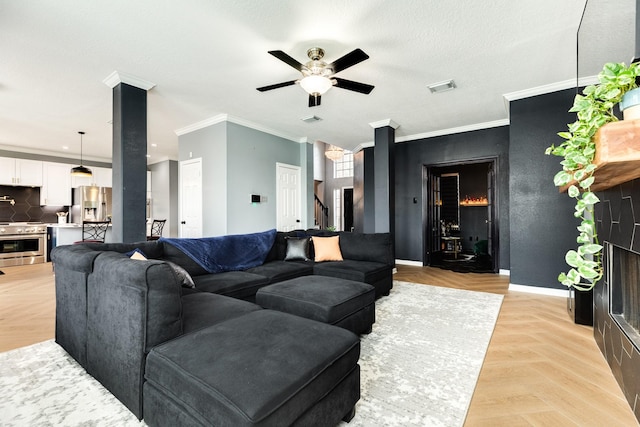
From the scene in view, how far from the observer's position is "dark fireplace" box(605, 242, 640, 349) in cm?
172

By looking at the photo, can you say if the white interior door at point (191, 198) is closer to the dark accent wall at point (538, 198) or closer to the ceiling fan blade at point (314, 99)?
the ceiling fan blade at point (314, 99)

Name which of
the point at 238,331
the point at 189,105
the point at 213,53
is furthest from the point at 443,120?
the point at 238,331

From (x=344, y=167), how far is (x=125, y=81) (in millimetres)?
9690

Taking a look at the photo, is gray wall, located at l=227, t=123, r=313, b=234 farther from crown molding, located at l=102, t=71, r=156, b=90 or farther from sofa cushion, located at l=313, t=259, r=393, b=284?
sofa cushion, located at l=313, t=259, r=393, b=284

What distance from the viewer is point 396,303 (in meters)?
3.47

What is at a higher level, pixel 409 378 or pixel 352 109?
pixel 352 109

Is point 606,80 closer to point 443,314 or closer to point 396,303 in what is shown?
point 443,314

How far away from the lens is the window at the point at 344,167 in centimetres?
1235

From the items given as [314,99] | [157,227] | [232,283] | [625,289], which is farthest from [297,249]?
[157,227]

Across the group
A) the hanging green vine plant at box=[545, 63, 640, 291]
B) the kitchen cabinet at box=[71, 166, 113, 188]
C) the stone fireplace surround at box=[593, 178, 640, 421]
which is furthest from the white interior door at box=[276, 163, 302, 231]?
the hanging green vine plant at box=[545, 63, 640, 291]

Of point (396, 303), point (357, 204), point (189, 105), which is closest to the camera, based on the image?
point (396, 303)

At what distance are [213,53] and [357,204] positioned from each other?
5.62m

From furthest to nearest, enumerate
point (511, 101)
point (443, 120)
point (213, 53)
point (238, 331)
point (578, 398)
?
point (443, 120), point (511, 101), point (213, 53), point (578, 398), point (238, 331)

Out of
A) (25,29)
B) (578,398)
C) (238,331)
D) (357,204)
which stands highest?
(25,29)
